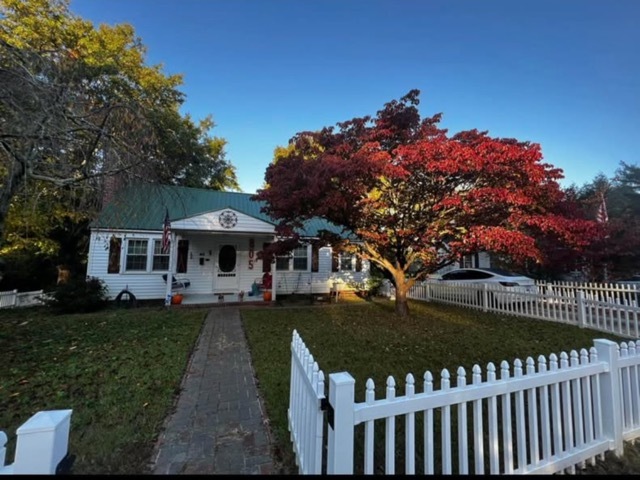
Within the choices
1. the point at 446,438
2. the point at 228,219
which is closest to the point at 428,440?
the point at 446,438

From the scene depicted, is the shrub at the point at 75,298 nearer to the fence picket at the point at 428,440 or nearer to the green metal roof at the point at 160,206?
the green metal roof at the point at 160,206

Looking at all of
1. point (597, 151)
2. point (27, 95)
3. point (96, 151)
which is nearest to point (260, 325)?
point (96, 151)

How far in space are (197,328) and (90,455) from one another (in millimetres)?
4957

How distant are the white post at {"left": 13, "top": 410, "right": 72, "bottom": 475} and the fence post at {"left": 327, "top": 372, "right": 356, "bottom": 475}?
4.21 ft

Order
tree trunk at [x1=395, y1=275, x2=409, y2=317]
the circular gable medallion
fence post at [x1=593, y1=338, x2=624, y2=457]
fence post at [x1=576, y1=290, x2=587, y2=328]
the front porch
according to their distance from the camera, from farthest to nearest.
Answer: the front porch
the circular gable medallion
tree trunk at [x1=395, y1=275, x2=409, y2=317]
fence post at [x1=576, y1=290, x2=587, y2=328]
fence post at [x1=593, y1=338, x2=624, y2=457]

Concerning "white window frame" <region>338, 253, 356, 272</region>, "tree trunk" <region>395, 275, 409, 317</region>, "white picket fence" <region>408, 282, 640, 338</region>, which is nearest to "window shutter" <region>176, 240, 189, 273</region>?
"white window frame" <region>338, 253, 356, 272</region>

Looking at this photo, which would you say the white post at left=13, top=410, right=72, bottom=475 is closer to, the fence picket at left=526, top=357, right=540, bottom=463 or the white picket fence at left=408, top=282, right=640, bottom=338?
the fence picket at left=526, top=357, right=540, bottom=463

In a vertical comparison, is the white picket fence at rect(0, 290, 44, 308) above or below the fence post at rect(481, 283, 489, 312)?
below

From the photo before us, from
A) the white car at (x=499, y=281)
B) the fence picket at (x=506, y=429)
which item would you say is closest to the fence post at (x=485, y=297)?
the white car at (x=499, y=281)

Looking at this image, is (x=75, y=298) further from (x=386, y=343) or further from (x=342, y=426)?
(x=342, y=426)

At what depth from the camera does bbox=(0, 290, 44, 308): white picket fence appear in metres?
10.6

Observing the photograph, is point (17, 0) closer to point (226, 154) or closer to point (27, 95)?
point (226, 154)

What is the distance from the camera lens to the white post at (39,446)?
1.09 meters

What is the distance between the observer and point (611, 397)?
2826 millimetres
